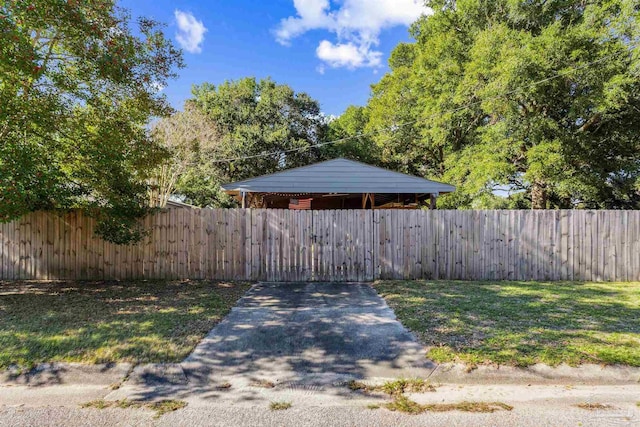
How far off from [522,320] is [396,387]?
8.30ft

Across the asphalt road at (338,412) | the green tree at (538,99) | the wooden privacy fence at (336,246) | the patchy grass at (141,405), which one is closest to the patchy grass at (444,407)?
the asphalt road at (338,412)

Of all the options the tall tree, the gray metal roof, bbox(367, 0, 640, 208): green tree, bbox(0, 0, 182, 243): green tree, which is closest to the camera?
bbox(0, 0, 182, 243): green tree

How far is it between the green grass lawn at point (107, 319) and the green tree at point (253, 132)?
15.3 m

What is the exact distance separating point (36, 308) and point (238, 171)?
18.0 m

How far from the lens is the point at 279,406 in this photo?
2.80 meters

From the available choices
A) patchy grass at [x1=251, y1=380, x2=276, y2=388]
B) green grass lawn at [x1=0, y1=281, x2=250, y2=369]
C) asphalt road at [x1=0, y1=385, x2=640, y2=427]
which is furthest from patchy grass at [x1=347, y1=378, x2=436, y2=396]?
green grass lawn at [x1=0, y1=281, x2=250, y2=369]

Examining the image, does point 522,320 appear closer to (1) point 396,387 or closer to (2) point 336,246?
(1) point 396,387

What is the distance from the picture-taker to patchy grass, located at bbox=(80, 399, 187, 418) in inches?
109

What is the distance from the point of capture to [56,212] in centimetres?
696

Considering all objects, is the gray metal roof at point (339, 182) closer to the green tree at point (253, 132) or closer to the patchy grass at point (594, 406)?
the patchy grass at point (594, 406)

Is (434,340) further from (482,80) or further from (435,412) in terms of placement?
(482,80)

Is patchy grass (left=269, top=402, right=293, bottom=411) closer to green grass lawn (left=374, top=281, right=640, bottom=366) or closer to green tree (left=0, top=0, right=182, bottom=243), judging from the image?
green grass lawn (left=374, top=281, right=640, bottom=366)

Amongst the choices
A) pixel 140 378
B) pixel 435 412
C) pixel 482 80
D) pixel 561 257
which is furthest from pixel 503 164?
pixel 140 378

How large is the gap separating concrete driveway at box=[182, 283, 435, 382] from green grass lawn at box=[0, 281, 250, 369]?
0.32 m
